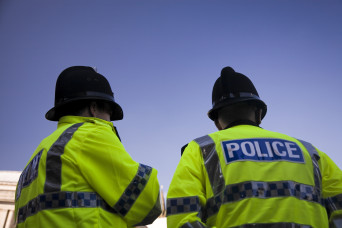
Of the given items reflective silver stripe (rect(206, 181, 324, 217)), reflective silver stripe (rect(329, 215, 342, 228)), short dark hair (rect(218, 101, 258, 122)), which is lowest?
reflective silver stripe (rect(329, 215, 342, 228))

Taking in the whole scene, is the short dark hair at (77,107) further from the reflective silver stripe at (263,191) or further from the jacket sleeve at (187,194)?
the reflective silver stripe at (263,191)

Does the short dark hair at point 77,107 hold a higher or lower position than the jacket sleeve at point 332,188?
higher

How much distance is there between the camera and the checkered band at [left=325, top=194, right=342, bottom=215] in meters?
2.07

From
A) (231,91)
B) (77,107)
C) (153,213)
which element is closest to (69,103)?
(77,107)

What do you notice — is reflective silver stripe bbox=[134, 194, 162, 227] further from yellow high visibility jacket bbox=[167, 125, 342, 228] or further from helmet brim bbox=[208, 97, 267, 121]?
helmet brim bbox=[208, 97, 267, 121]

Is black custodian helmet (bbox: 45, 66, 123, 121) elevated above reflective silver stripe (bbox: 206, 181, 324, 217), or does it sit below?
above

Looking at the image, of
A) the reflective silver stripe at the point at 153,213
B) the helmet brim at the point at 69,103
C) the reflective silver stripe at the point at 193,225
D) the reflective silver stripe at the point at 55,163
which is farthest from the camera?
the helmet brim at the point at 69,103

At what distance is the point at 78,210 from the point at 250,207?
1.07 metres

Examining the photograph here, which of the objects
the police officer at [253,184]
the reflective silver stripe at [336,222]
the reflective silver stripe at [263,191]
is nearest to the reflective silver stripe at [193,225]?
the police officer at [253,184]

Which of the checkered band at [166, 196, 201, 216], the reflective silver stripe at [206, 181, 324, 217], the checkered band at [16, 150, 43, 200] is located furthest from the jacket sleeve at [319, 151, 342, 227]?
the checkered band at [16, 150, 43, 200]

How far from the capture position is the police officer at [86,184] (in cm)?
182

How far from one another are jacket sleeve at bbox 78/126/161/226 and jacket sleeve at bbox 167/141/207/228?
6.2 inches

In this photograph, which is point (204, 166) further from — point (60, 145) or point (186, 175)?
point (60, 145)

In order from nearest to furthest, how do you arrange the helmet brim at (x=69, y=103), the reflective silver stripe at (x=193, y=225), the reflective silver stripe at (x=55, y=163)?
the reflective silver stripe at (x=193, y=225) < the reflective silver stripe at (x=55, y=163) < the helmet brim at (x=69, y=103)
